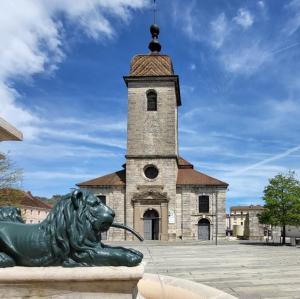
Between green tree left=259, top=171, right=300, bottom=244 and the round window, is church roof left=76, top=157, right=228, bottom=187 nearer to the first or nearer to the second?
the round window

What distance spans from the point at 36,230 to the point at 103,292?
0.76 m

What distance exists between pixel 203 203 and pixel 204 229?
239 centimetres

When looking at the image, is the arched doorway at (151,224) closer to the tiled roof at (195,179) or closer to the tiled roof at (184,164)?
the tiled roof at (195,179)

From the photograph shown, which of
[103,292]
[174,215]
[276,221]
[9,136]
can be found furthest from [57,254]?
[174,215]

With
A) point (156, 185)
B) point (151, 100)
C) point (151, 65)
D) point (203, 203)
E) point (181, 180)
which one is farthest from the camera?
point (151, 65)

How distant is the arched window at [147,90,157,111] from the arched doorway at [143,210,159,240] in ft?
32.5

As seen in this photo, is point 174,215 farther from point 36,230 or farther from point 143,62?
point 36,230

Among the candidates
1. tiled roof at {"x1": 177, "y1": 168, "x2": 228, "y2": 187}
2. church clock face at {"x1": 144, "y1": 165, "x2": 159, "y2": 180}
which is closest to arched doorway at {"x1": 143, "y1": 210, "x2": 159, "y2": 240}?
church clock face at {"x1": 144, "y1": 165, "x2": 159, "y2": 180}

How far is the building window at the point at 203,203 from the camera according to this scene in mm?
37219

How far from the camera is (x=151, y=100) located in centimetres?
3922

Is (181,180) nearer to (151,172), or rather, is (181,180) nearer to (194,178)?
(194,178)

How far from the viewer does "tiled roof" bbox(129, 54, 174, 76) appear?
39500 mm

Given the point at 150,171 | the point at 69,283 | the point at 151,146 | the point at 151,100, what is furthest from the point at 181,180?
the point at 69,283

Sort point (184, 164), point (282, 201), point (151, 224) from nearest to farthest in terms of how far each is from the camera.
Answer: point (282, 201), point (151, 224), point (184, 164)
